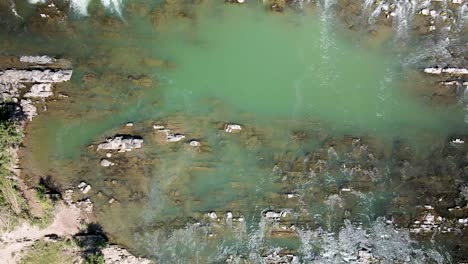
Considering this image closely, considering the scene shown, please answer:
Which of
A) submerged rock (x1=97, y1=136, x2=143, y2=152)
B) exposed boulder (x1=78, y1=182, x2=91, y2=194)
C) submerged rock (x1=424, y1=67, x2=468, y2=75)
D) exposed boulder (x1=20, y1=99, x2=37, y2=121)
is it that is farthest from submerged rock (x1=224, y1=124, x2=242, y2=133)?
submerged rock (x1=424, y1=67, x2=468, y2=75)

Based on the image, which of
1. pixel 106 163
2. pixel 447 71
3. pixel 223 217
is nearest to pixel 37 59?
pixel 106 163

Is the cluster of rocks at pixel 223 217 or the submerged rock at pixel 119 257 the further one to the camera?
the cluster of rocks at pixel 223 217

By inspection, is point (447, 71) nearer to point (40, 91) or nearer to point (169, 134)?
point (169, 134)

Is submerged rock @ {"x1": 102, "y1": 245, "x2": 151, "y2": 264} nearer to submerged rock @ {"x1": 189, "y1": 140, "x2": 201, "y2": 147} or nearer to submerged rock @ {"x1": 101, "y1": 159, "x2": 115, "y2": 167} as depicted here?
submerged rock @ {"x1": 101, "y1": 159, "x2": 115, "y2": 167}

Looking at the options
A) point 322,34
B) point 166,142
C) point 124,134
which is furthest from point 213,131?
point 322,34

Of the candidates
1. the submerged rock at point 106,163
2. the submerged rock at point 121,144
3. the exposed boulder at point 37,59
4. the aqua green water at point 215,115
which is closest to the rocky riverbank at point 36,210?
the aqua green water at point 215,115

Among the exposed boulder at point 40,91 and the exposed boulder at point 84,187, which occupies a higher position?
the exposed boulder at point 40,91

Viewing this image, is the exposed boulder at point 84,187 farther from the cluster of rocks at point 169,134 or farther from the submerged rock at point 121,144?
the cluster of rocks at point 169,134

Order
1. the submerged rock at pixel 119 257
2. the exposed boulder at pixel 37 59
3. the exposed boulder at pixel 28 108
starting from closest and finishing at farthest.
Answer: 1. the submerged rock at pixel 119 257
2. the exposed boulder at pixel 28 108
3. the exposed boulder at pixel 37 59
